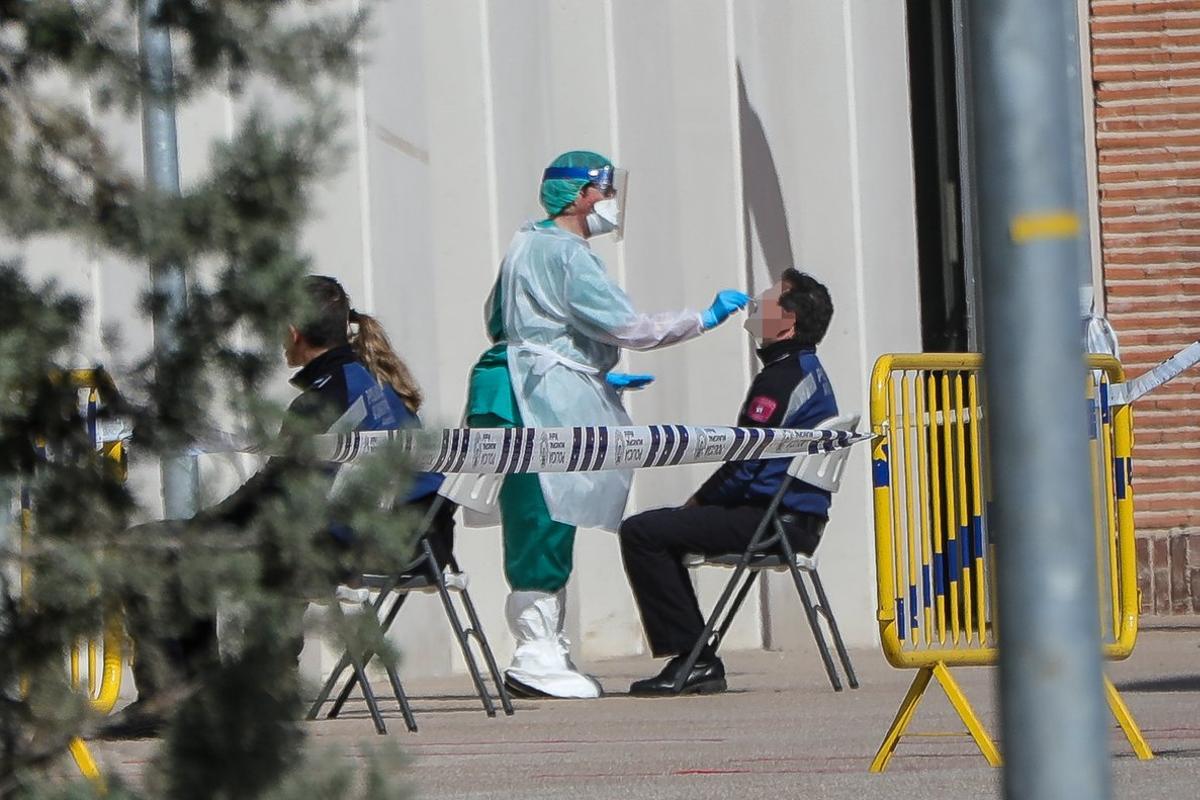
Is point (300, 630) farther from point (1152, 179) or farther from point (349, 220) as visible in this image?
point (1152, 179)

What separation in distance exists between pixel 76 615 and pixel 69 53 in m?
0.70

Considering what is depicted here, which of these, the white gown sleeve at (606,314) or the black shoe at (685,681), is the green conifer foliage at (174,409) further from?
the black shoe at (685,681)

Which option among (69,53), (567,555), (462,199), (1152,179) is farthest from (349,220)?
(69,53)

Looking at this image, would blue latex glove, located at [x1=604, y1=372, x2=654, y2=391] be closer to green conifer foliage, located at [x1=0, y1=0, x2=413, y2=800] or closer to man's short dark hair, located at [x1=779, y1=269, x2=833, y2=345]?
man's short dark hair, located at [x1=779, y1=269, x2=833, y2=345]

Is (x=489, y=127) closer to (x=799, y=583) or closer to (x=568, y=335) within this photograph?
(x=568, y=335)

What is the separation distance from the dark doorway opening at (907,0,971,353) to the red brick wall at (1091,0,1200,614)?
826 millimetres

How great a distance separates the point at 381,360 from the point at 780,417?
157cm

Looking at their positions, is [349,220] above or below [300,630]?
above

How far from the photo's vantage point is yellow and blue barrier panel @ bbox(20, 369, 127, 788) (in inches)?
116

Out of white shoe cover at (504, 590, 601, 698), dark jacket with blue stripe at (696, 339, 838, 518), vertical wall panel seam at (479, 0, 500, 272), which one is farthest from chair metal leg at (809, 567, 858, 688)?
vertical wall panel seam at (479, 0, 500, 272)

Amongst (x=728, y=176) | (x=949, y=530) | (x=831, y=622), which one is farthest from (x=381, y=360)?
(x=728, y=176)

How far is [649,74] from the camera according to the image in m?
11.2

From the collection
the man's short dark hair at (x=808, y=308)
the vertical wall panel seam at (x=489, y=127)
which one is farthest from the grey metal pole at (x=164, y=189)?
the vertical wall panel seam at (x=489, y=127)

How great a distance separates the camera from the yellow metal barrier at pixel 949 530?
18.9 feet
